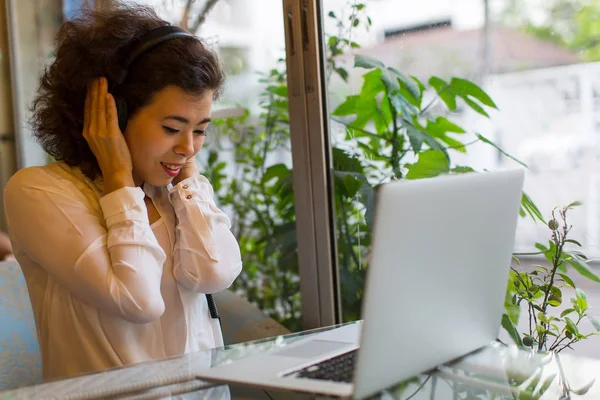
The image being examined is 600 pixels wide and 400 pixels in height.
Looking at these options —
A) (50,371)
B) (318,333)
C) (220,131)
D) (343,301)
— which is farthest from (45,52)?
(318,333)

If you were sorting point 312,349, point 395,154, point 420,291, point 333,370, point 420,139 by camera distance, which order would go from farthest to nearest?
point 395,154 → point 420,139 → point 312,349 → point 333,370 → point 420,291

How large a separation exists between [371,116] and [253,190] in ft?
2.05

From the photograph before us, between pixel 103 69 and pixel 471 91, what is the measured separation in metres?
0.89

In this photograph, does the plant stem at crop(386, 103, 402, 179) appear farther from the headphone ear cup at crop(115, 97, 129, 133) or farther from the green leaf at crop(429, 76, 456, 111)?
the headphone ear cup at crop(115, 97, 129, 133)

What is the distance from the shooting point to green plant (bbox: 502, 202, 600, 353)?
1.60 m

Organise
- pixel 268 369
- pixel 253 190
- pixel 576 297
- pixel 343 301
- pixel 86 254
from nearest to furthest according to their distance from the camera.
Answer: pixel 268 369 < pixel 86 254 < pixel 576 297 < pixel 343 301 < pixel 253 190

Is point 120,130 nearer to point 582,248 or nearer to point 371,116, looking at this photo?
point 371,116

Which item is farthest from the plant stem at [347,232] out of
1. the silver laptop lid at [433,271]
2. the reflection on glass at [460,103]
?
the silver laptop lid at [433,271]

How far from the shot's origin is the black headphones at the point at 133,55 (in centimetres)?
140

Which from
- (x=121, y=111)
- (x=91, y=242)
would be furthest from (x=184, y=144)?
(x=91, y=242)

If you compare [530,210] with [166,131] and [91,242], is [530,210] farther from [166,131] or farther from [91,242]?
[91,242]

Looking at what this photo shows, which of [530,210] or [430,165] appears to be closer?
[530,210]

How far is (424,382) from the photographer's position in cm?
96

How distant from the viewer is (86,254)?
1263 mm
